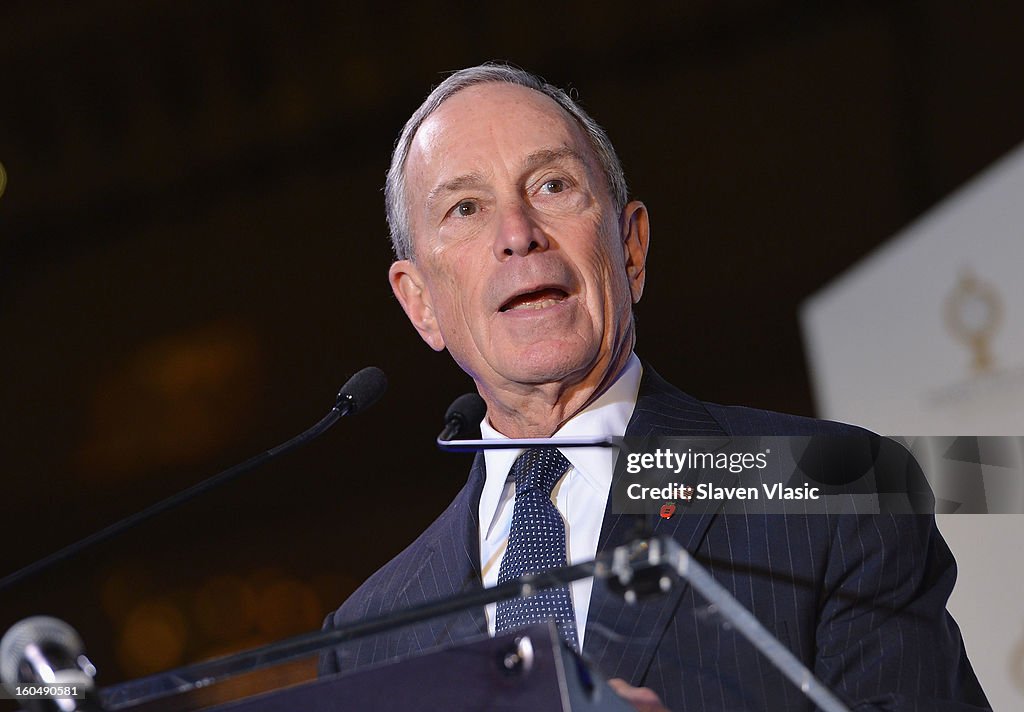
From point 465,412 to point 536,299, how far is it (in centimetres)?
25

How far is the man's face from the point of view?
1760mm

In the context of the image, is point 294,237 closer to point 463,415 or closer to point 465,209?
point 465,209

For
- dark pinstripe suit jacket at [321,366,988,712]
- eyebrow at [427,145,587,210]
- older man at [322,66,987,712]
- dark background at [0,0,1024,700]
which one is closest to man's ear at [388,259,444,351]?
older man at [322,66,987,712]

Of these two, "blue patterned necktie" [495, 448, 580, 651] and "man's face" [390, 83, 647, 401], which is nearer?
"blue patterned necktie" [495, 448, 580, 651]

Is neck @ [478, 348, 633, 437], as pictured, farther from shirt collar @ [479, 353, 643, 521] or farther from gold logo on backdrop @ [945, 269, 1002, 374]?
gold logo on backdrop @ [945, 269, 1002, 374]

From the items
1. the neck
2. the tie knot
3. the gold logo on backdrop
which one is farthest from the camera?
the gold logo on backdrop

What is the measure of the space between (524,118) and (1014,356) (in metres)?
1.14

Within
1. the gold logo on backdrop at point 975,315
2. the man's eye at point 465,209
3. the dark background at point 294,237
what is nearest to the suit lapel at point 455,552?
the man's eye at point 465,209

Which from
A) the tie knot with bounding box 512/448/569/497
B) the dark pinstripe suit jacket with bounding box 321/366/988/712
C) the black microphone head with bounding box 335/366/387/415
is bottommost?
the dark pinstripe suit jacket with bounding box 321/366/988/712

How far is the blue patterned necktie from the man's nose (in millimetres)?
280

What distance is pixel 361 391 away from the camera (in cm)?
164

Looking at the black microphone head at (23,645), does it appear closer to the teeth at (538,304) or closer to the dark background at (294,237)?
the teeth at (538,304)

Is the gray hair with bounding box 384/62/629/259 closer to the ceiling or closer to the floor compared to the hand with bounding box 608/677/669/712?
closer to the ceiling

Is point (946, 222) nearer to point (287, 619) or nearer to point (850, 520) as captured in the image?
point (850, 520)
